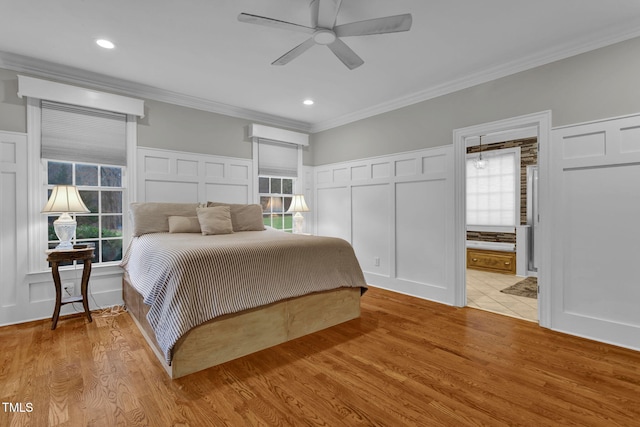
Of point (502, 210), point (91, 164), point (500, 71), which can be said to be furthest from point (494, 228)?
point (91, 164)

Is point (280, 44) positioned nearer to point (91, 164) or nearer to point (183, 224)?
point (183, 224)

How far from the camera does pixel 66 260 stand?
2.96 metres

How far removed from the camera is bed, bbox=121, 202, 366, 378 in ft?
6.76

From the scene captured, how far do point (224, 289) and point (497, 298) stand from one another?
11.3 ft

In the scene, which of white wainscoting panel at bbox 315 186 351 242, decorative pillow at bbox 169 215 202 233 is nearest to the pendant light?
white wainscoting panel at bbox 315 186 351 242

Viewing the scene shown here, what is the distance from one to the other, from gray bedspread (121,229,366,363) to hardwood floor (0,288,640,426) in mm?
406

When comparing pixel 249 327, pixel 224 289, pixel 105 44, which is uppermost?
pixel 105 44

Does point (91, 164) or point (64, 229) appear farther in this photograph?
point (91, 164)

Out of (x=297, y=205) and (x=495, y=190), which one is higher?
(x=495, y=190)

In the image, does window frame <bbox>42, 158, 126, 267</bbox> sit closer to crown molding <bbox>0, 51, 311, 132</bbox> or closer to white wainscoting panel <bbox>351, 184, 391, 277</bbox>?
crown molding <bbox>0, 51, 311, 132</bbox>

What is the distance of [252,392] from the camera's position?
6.31 feet

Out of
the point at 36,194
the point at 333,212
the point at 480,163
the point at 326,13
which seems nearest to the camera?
the point at 326,13

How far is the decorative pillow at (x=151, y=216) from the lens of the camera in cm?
A: 333

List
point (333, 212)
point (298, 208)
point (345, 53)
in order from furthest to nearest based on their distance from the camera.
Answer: point (333, 212), point (298, 208), point (345, 53)
